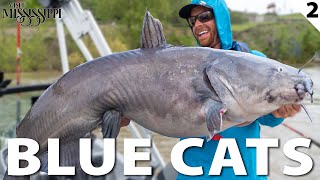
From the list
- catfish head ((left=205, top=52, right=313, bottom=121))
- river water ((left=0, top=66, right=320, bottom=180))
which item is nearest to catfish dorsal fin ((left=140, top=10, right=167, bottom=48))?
catfish head ((left=205, top=52, right=313, bottom=121))

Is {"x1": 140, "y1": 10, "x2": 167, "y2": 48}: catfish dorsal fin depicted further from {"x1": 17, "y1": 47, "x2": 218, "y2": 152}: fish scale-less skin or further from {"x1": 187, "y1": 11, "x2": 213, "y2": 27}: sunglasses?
{"x1": 187, "y1": 11, "x2": 213, "y2": 27}: sunglasses

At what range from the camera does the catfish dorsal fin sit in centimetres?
192

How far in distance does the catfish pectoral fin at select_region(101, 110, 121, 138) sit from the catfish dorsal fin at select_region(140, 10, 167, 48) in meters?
0.30

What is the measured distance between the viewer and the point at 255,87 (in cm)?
183

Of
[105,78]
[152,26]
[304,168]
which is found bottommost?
[304,168]

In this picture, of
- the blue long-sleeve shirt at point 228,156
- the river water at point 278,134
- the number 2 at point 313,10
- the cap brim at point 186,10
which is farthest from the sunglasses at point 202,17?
the number 2 at point 313,10

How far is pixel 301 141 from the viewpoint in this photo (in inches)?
101

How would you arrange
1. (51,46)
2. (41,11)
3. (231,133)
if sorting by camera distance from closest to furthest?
(231,133) → (41,11) → (51,46)

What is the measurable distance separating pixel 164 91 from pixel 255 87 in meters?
0.34

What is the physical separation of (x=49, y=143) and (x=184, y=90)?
0.60m

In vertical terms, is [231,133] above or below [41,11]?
below

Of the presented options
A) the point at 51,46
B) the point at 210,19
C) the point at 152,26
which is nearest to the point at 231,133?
the point at 210,19

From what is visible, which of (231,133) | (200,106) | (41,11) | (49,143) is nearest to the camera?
(200,106)

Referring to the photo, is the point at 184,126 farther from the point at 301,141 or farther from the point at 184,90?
the point at 301,141
